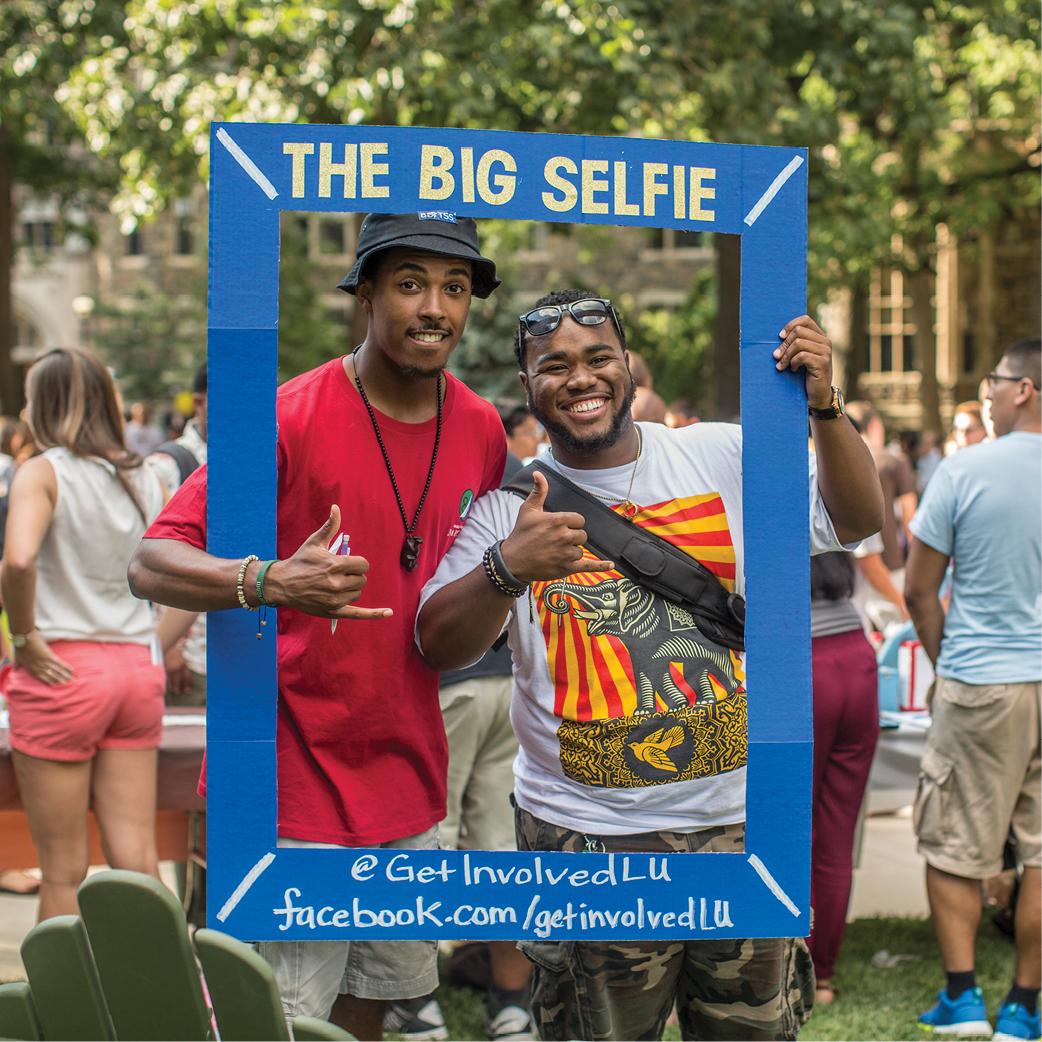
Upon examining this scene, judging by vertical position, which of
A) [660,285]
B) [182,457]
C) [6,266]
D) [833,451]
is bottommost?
[833,451]

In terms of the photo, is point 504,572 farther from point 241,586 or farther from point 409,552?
point 241,586

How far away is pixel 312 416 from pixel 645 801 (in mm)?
972

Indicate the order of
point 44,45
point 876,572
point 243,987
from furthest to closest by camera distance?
point 44,45 → point 876,572 → point 243,987

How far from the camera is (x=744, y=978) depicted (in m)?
2.70

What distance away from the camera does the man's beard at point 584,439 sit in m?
2.58

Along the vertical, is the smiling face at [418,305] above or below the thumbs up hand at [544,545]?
above

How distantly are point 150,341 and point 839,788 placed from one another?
101ft

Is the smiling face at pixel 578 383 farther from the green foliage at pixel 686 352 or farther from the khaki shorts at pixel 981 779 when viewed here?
the green foliage at pixel 686 352

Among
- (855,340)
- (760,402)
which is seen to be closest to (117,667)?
Answer: (760,402)

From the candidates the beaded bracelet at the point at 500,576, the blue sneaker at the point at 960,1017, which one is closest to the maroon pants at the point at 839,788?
the blue sneaker at the point at 960,1017

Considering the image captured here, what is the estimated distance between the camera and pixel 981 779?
4418 mm

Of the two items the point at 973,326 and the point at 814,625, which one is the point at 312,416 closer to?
the point at 814,625

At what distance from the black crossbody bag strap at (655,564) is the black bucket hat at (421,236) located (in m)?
0.45

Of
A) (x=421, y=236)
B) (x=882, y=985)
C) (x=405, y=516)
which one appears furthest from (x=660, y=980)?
(x=882, y=985)
